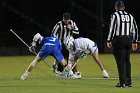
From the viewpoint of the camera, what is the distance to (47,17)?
31906 millimetres

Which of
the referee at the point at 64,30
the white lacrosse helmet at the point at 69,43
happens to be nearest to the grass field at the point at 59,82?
the referee at the point at 64,30

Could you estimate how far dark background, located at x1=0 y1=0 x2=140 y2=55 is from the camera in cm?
3138

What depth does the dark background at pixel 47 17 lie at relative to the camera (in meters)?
31.4

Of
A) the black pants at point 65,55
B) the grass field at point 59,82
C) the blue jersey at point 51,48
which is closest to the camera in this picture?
the grass field at point 59,82

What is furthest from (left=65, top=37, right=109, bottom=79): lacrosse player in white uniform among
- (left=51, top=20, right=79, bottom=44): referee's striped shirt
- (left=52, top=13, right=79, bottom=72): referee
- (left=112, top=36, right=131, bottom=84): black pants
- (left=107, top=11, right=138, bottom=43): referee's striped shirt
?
(left=107, top=11, right=138, bottom=43): referee's striped shirt

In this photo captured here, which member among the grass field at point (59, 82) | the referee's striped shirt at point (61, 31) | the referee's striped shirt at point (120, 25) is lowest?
the grass field at point (59, 82)

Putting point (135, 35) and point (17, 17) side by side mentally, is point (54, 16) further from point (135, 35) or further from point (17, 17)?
point (135, 35)

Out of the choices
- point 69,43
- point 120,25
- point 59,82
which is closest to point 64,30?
point 69,43

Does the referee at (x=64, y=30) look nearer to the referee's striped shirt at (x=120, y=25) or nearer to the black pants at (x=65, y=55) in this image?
the black pants at (x=65, y=55)

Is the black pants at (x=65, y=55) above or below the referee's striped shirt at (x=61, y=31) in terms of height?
below

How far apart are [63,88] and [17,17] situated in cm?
1738

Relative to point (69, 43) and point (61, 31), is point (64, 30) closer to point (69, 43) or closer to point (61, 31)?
point (61, 31)

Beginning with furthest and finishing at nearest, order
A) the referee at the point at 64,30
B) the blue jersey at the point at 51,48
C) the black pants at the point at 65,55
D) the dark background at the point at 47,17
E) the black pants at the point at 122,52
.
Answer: the dark background at the point at 47,17 → the black pants at the point at 65,55 → the referee at the point at 64,30 → the blue jersey at the point at 51,48 → the black pants at the point at 122,52

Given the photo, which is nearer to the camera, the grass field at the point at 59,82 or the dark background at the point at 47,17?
the grass field at the point at 59,82
